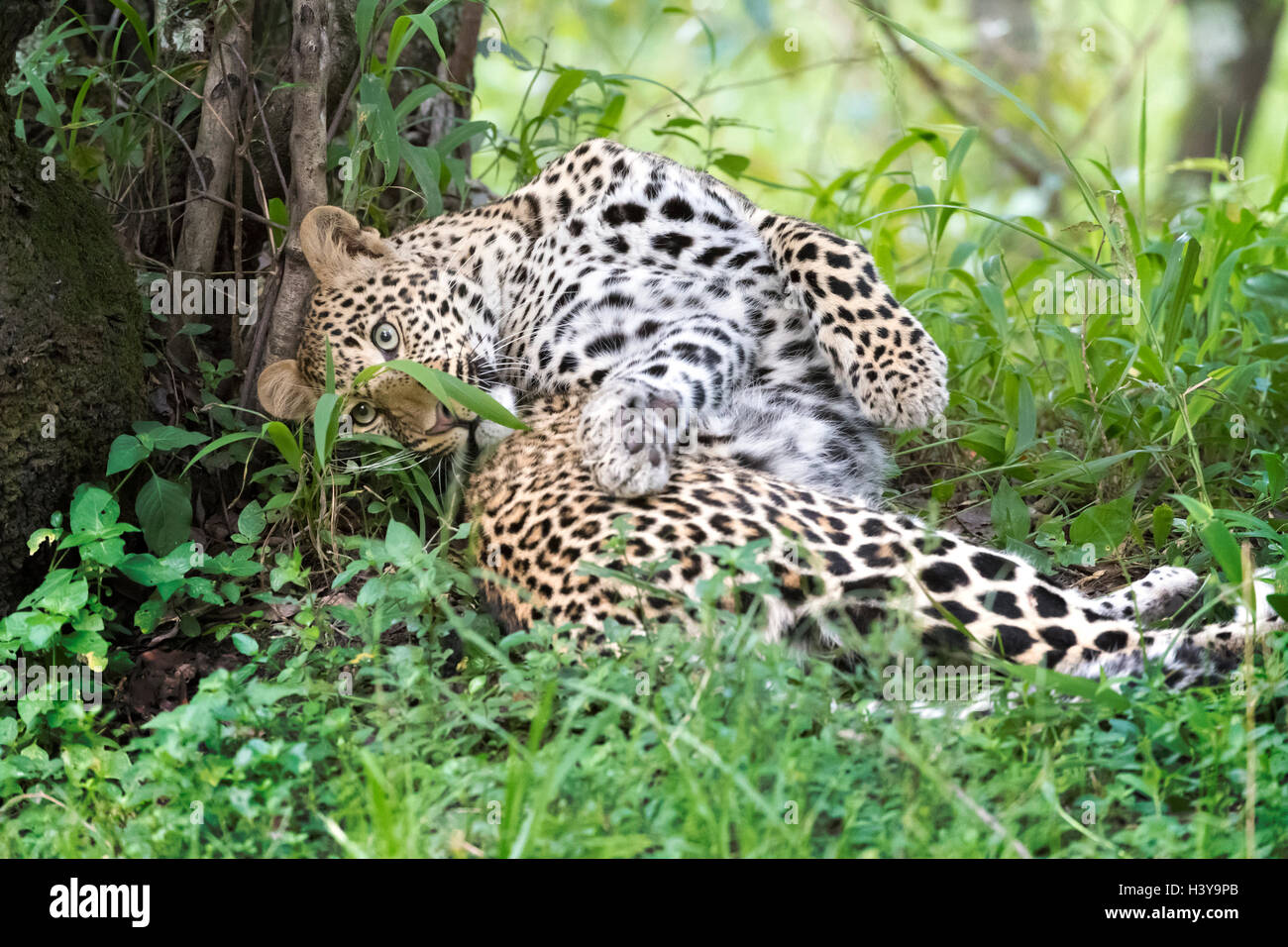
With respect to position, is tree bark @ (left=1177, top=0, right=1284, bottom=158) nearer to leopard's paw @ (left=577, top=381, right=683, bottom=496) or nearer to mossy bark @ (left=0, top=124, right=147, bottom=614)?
leopard's paw @ (left=577, top=381, right=683, bottom=496)

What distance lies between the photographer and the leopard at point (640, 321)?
449cm

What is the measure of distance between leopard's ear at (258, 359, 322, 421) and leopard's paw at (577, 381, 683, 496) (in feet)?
3.82

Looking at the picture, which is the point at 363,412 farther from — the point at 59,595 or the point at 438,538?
the point at 59,595

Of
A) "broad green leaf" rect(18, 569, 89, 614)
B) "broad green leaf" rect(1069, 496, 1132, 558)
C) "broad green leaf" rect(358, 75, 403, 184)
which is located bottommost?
"broad green leaf" rect(18, 569, 89, 614)

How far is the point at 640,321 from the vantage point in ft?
15.4

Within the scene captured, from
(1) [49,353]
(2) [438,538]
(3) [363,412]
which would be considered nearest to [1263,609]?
(2) [438,538]

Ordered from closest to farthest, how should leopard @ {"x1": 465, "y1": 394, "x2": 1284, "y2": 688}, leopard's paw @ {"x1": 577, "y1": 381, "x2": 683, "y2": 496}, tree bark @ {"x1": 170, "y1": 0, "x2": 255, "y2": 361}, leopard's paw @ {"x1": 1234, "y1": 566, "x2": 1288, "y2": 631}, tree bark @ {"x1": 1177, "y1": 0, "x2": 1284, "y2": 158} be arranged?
leopard @ {"x1": 465, "y1": 394, "x2": 1284, "y2": 688} < leopard's paw @ {"x1": 1234, "y1": 566, "x2": 1288, "y2": 631} < leopard's paw @ {"x1": 577, "y1": 381, "x2": 683, "y2": 496} < tree bark @ {"x1": 170, "y1": 0, "x2": 255, "y2": 361} < tree bark @ {"x1": 1177, "y1": 0, "x2": 1284, "y2": 158}

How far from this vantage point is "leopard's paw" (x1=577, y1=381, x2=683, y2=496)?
12.6 feet

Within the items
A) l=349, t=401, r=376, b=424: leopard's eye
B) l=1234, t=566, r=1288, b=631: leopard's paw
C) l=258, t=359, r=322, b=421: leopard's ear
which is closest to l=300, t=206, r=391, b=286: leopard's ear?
l=258, t=359, r=322, b=421: leopard's ear

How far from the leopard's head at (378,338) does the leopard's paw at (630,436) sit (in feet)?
2.00

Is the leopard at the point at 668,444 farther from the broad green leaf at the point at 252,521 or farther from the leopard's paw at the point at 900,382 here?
the broad green leaf at the point at 252,521

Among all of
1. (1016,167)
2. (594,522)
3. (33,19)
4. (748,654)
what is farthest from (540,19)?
(748,654)

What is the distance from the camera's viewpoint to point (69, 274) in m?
4.30

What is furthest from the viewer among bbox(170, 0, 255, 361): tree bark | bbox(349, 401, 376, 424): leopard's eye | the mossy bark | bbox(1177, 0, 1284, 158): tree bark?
bbox(1177, 0, 1284, 158): tree bark
